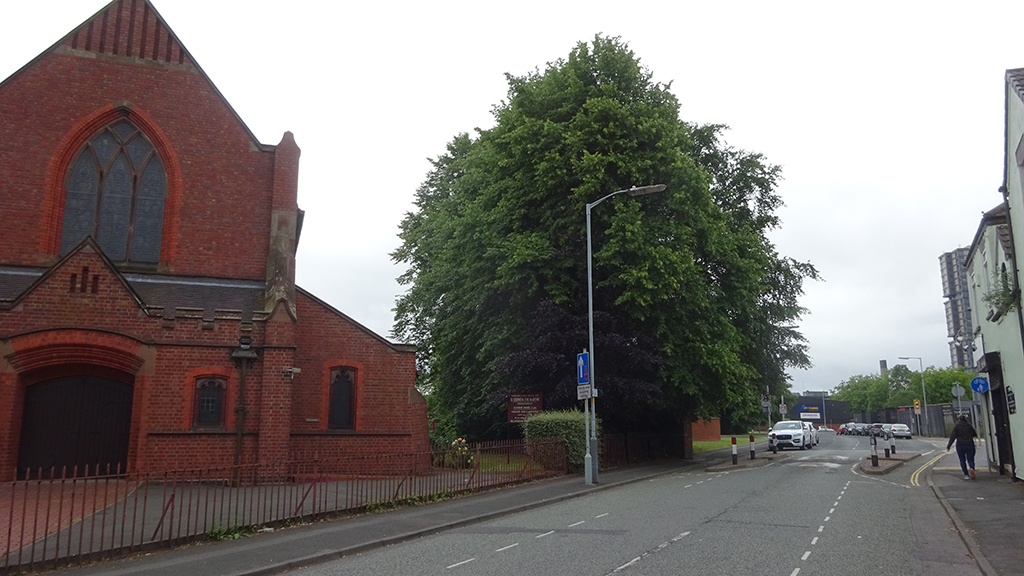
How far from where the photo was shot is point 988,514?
1275 cm

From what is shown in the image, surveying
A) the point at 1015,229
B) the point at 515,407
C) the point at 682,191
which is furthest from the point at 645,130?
the point at 1015,229

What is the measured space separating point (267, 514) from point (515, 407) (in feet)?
37.7

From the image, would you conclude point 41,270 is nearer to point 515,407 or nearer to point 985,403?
point 515,407

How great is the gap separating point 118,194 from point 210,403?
7.56m

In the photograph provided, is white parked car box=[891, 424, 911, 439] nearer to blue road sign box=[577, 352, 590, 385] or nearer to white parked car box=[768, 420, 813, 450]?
white parked car box=[768, 420, 813, 450]

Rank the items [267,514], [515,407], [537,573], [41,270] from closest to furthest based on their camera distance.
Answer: [537,573] → [267,514] → [41,270] → [515,407]

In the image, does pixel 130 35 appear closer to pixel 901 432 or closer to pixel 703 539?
pixel 703 539

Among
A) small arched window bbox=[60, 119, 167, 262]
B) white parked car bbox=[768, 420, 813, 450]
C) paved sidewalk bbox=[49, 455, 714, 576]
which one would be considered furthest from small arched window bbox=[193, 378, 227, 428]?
white parked car bbox=[768, 420, 813, 450]

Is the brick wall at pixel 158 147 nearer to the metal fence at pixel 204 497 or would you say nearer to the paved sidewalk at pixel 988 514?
the metal fence at pixel 204 497

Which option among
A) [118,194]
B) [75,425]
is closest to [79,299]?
[75,425]

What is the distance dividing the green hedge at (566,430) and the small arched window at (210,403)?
8323mm

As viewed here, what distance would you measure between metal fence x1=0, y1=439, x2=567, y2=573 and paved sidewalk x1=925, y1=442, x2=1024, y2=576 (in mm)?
9614

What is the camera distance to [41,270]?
20.3 metres

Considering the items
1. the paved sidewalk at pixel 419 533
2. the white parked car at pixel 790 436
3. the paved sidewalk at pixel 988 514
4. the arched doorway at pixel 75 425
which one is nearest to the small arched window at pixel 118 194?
the arched doorway at pixel 75 425
